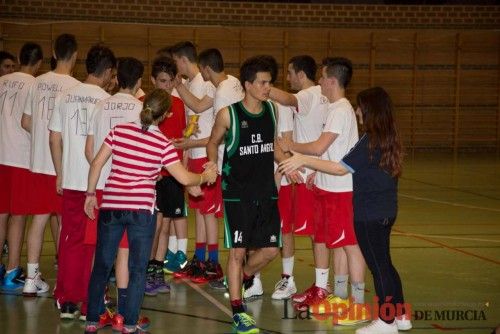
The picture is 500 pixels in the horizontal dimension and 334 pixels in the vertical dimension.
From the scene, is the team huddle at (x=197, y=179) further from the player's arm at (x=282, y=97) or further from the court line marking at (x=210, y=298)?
the court line marking at (x=210, y=298)

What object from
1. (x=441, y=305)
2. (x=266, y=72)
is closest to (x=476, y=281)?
(x=441, y=305)

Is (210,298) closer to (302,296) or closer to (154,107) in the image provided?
(302,296)

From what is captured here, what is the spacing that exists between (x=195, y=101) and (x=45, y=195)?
171 centimetres

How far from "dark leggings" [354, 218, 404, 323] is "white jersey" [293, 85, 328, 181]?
1386 millimetres

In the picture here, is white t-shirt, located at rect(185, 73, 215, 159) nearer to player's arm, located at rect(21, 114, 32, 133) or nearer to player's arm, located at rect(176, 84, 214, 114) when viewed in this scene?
player's arm, located at rect(176, 84, 214, 114)

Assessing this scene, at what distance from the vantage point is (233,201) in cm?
664

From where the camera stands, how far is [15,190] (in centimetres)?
773

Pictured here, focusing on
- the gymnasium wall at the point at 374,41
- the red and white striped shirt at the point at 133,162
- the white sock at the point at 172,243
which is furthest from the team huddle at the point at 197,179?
the gymnasium wall at the point at 374,41

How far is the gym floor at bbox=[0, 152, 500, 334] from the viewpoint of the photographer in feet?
22.1

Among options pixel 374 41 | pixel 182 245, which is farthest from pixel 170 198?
pixel 374 41

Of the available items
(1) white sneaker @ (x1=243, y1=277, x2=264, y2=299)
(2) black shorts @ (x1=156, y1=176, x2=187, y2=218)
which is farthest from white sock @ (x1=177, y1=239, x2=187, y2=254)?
(1) white sneaker @ (x1=243, y1=277, x2=264, y2=299)

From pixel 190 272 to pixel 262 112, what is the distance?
2.41m

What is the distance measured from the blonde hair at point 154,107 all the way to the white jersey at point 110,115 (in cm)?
53

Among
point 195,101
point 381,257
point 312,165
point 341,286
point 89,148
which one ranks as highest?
point 195,101
